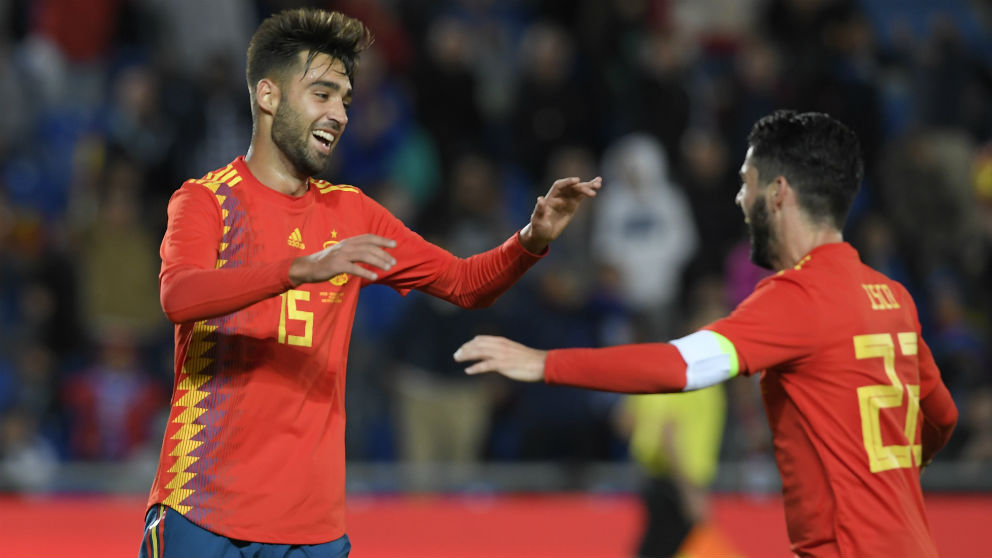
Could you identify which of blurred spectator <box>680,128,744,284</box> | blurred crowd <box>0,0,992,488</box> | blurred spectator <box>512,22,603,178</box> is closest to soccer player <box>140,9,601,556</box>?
blurred crowd <box>0,0,992,488</box>

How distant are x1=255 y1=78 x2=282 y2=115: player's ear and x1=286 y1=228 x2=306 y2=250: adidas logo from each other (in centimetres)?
41

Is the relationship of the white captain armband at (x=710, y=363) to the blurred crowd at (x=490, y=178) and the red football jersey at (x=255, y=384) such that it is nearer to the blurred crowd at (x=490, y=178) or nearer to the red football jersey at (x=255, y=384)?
the red football jersey at (x=255, y=384)

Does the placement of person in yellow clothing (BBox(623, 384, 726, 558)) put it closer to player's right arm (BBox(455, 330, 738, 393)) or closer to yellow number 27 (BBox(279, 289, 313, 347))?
player's right arm (BBox(455, 330, 738, 393))

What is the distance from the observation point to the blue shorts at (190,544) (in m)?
3.57

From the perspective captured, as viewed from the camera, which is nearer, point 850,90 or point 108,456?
point 108,456

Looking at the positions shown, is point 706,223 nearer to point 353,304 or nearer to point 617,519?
point 617,519

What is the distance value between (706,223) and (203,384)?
7362 millimetres

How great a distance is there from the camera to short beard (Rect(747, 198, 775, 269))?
3.94m

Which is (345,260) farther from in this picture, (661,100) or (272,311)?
(661,100)

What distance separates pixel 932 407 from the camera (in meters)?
4.05

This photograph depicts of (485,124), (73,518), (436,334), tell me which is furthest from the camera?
(485,124)

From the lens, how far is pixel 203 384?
3697 mm

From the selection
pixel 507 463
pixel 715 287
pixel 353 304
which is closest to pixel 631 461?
pixel 507 463

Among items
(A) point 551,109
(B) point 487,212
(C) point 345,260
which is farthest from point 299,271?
(A) point 551,109
